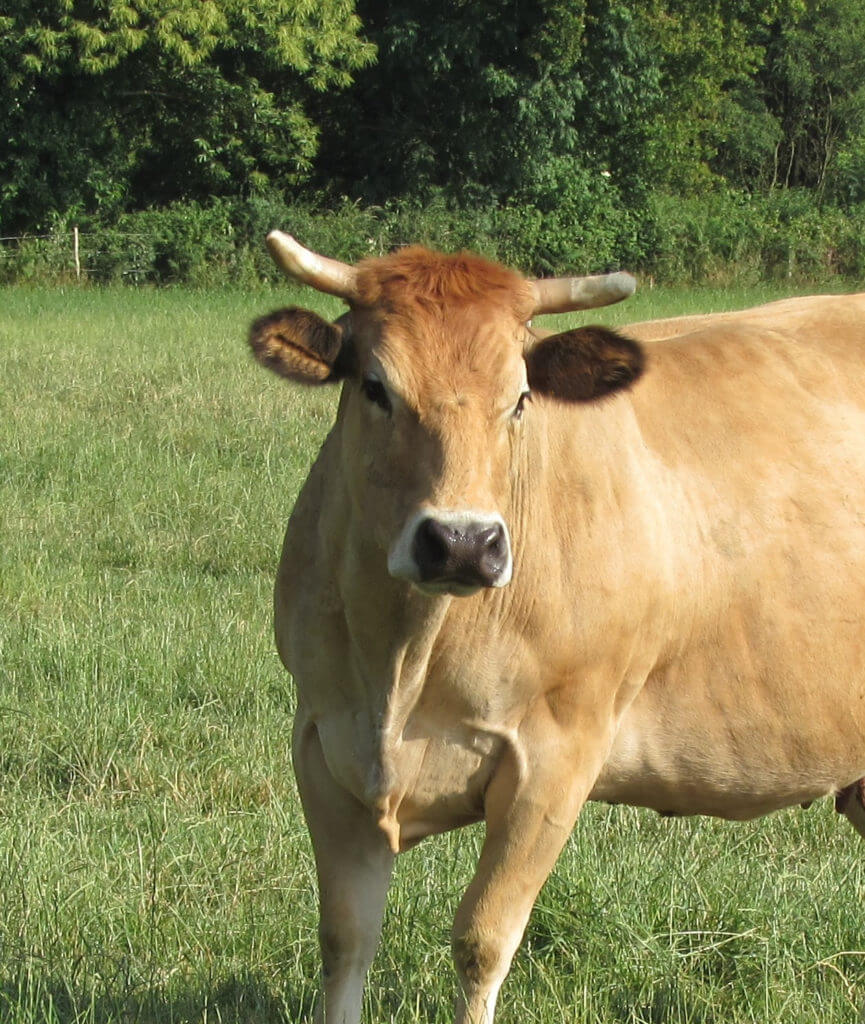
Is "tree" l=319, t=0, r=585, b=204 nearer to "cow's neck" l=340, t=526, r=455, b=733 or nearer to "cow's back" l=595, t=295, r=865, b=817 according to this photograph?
"cow's back" l=595, t=295, r=865, b=817

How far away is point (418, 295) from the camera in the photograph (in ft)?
11.8

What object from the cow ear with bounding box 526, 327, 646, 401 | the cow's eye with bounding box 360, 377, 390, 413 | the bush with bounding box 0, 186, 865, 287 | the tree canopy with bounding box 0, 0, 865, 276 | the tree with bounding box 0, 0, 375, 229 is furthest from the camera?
the tree canopy with bounding box 0, 0, 865, 276

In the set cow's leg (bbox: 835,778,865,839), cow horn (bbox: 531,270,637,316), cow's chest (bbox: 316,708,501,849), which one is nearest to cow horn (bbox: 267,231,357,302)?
cow horn (bbox: 531,270,637,316)

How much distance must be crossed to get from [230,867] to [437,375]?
1.86 m

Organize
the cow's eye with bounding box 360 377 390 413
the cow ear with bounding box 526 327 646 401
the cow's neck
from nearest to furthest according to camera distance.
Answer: the cow's eye with bounding box 360 377 390 413 → the cow's neck → the cow ear with bounding box 526 327 646 401

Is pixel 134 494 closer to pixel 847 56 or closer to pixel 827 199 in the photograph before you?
pixel 827 199

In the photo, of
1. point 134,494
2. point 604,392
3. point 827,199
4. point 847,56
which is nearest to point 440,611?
point 604,392

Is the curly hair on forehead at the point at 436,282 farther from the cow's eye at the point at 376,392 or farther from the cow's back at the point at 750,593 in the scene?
the cow's back at the point at 750,593

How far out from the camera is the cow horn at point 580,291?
3.68 meters

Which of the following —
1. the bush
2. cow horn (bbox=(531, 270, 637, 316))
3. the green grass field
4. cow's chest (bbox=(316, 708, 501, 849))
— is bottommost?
the bush

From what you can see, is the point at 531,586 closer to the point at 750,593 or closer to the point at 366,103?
the point at 750,593

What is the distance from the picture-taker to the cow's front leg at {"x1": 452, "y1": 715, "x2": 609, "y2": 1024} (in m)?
3.65

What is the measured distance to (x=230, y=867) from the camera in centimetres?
451

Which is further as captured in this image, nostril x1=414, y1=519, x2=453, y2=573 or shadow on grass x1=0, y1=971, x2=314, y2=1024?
shadow on grass x1=0, y1=971, x2=314, y2=1024
